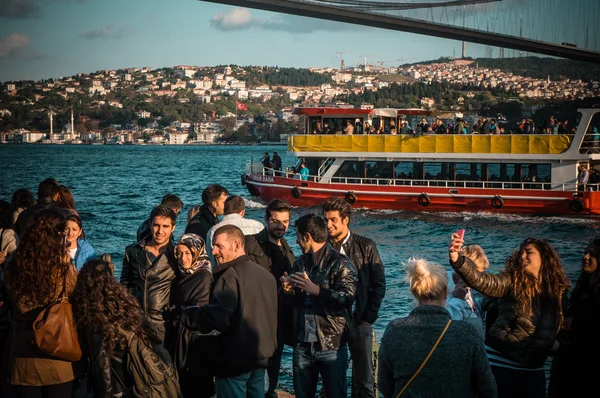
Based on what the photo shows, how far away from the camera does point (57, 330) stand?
371cm

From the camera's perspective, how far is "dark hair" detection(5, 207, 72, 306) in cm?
374

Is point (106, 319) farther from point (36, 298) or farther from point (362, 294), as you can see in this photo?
point (362, 294)

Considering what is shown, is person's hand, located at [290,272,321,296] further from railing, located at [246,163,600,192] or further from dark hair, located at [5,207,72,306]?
railing, located at [246,163,600,192]

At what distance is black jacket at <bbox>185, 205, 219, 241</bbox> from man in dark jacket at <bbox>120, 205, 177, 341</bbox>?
91 centimetres

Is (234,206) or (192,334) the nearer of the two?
(192,334)

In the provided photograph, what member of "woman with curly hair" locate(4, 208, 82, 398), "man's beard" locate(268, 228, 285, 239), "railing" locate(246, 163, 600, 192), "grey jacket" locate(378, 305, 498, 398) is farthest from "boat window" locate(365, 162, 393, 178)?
"grey jacket" locate(378, 305, 498, 398)

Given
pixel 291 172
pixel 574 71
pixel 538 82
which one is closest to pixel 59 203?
pixel 291 172

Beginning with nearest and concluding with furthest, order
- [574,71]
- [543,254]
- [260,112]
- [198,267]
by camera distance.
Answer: [543,254] → [198,267] → [574,71] → [260,112]

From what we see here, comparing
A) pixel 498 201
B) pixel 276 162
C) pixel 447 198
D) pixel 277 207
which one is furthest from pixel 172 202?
pixel 276 162

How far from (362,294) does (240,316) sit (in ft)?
3.93

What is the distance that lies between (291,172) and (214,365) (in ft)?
70.4

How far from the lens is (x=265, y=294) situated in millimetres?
4094

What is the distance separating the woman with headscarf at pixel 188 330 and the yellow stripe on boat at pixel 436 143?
61.5ft

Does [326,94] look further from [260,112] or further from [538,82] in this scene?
[538,82]
